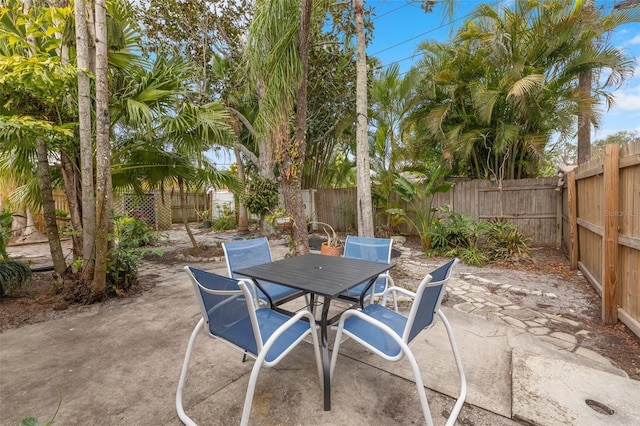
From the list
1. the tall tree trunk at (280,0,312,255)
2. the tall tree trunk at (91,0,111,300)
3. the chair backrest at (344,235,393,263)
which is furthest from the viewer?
the tall tree trunk at (280,0,312,255)

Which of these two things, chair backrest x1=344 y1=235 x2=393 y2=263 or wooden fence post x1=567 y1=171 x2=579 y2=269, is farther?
wooden fence post x1=567 y1=171 x2=579 y2=269

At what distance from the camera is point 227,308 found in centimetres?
169

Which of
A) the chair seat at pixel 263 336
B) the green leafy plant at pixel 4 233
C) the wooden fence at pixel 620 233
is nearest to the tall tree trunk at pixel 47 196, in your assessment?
the green leafy plant at pixel 4 233

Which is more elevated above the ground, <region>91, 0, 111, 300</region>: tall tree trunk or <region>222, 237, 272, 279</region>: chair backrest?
<region>91, 0, 111, 300</region>: tall tree trunk

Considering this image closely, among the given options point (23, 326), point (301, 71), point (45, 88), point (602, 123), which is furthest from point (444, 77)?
point (23, 326)

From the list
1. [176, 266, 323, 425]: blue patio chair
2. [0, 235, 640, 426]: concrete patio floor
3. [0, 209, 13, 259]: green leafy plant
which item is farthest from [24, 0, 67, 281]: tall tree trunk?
[176, 266, 323, 425]: blue patio chair

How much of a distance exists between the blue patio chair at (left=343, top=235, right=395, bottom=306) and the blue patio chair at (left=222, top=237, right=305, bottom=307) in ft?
1.97

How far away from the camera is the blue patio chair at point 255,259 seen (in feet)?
9.20

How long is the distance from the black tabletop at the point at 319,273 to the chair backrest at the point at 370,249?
0.44 meters

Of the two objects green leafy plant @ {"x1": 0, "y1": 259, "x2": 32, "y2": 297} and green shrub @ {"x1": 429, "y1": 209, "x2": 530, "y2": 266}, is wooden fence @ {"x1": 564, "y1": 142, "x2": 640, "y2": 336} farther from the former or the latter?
green leafy plant @ {"x1": 0, "y1": 259, "x2": 32, "y2": 297}

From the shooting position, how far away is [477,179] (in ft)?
26.1

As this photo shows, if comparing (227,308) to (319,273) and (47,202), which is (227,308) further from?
(47,202)

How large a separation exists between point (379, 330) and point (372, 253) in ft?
3.99

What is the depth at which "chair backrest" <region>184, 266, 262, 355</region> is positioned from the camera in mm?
1604
